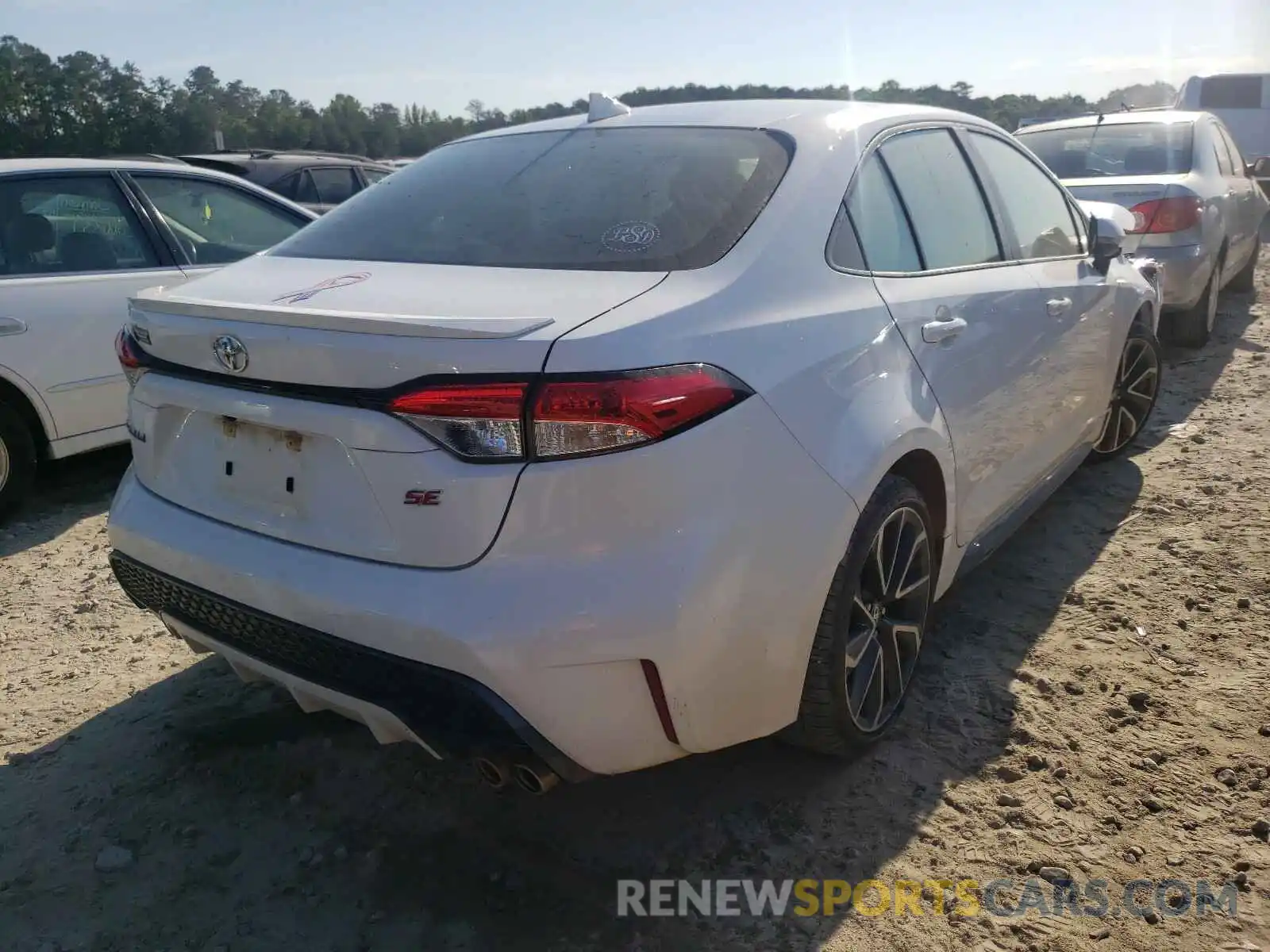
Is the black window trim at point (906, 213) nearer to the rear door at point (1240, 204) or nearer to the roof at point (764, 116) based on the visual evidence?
the roof at point (764, 116)

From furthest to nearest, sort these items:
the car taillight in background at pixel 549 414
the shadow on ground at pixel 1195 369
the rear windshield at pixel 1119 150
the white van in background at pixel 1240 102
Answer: the white van in background at pixel 1240 102 → the rear windshield at pixel 1119 150 → the shadow on ground at pixel 1195 369 → the car taillight in background at pixel 549 414

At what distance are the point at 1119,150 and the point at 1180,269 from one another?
1207 millimetres

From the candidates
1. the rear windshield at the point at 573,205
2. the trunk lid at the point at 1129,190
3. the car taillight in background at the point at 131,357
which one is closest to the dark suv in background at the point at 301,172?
the trunk lid at the point at 1129,190

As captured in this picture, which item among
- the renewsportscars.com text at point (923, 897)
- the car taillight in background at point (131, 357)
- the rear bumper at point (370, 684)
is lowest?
the renewsportscars.com text at point (923, 897)

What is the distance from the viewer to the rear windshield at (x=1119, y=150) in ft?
22.7

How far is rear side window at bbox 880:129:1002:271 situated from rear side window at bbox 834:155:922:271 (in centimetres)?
6

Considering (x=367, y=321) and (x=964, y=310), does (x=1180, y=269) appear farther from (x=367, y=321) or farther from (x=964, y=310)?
(x=367, y=321)

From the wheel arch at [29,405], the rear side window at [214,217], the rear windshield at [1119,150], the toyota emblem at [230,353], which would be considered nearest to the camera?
the toyota emblem at [230,353]

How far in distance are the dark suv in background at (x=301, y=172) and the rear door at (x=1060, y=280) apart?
6928 mm

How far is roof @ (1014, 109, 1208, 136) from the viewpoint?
727cm

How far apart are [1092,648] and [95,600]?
340 cm

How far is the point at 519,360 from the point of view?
185 centimetres

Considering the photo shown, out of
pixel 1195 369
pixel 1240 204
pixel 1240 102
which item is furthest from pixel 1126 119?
pixel 1240 102

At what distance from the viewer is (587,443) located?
6.12 feet
